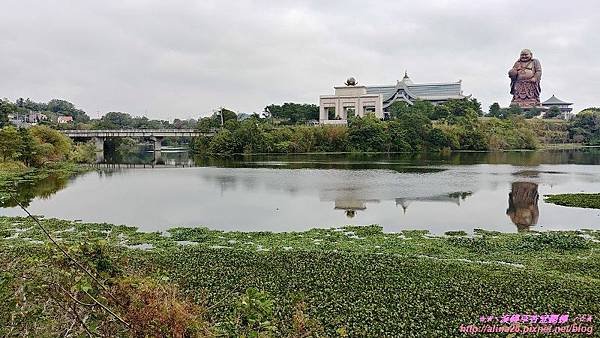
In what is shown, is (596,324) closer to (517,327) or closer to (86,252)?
(517,327)

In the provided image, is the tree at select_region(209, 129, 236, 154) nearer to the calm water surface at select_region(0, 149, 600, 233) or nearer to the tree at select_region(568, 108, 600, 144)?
the calm water surface at select_region(0, 149, 600, 233)

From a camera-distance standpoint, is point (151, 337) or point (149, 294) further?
point (149, 294)

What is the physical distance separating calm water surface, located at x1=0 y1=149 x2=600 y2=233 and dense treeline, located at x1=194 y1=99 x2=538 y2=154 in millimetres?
25261

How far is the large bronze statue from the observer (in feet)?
284

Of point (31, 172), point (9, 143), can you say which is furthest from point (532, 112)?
point (9, 143)

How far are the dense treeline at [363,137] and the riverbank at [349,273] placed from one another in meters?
45.5

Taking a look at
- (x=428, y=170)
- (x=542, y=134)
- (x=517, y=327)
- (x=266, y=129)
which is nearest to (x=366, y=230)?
(x=517, y=327)

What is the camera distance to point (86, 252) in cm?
396

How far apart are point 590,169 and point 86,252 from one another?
42325mm

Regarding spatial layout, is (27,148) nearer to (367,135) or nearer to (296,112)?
(367,135)

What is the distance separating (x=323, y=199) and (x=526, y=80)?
257 ft

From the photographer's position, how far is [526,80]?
288 ft

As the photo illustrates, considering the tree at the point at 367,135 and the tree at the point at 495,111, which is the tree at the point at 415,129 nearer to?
the tree at the point at 367,135

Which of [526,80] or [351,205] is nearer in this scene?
[351,205]
